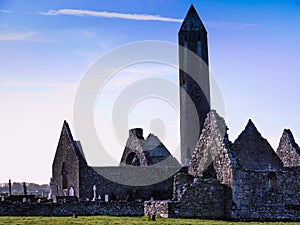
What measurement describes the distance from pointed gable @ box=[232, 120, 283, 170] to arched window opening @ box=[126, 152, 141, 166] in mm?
16992

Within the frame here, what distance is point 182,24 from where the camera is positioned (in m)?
56.9

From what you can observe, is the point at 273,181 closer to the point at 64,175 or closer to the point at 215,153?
the point at 215,153

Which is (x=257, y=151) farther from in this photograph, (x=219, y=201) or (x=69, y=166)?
(x=69, y=166)

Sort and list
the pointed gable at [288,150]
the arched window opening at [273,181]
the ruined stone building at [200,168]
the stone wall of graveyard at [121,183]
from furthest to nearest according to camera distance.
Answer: the stone wall of graveyard at [121,183]
the pointed gable at [288,150]
the arched window opening at [273,181]
the ruined stone building at [200,168]

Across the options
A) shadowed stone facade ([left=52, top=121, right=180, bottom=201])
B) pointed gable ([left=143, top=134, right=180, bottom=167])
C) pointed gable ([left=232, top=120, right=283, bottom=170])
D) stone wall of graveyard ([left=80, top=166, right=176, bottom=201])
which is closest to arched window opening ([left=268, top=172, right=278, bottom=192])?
pointed gable ([left=232, top=120, right=283, bottom=170])

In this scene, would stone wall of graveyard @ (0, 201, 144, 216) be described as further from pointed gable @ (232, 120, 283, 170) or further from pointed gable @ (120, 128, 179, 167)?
pointed gable @ (120, 128, 179, 167)

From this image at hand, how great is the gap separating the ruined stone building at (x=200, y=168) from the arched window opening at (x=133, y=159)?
0.10ft

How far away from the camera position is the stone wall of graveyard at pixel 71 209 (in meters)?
32.7

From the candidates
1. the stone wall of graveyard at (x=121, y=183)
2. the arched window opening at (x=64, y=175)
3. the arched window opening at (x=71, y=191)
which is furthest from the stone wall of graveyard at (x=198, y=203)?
the arched window opening at (x=64, y=175)

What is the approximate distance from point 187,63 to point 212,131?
88.6 ft

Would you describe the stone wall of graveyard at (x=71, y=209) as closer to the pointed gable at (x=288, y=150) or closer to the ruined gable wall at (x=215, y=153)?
the ruined gable wall at (x=215, y=153)

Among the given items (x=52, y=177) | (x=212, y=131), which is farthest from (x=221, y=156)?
(x=52, y=177)

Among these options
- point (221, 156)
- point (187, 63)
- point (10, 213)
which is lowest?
point (10, 213)

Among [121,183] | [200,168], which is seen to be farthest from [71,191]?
[200,168]
